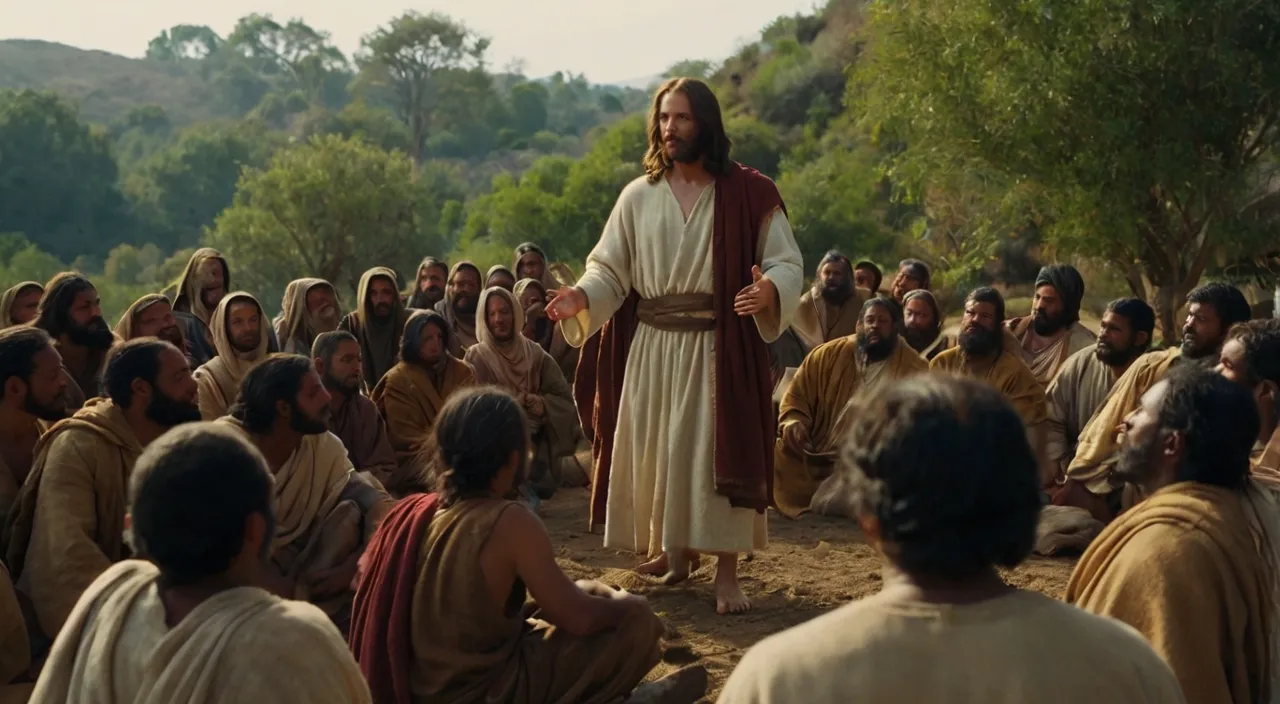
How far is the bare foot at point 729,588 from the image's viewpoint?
6.36 metres

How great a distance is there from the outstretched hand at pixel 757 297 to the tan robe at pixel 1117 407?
6.13 ft

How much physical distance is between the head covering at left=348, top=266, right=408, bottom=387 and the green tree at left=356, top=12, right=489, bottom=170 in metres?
81.6

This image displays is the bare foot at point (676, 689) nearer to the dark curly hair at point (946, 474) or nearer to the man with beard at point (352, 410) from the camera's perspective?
the dark curly hair at point (946, 474)

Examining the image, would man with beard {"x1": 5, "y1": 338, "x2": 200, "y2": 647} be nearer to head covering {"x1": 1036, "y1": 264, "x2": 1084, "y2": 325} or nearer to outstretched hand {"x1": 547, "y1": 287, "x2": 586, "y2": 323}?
outstretched hand {"x1": 547, "y1": 287, "x2": 586, "y2": 323}

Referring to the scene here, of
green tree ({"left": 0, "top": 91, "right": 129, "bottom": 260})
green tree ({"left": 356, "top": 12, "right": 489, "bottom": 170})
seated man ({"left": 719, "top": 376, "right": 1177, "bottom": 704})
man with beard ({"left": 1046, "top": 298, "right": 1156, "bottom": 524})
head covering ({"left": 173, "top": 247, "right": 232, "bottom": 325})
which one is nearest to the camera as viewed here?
seated man ({"left": 719, "top": 376, "right": 1177, "bottom": 704})

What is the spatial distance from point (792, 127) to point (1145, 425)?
46.6 metres

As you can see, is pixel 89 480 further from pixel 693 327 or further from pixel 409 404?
pixel 409 404

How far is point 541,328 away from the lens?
1109 centimetres

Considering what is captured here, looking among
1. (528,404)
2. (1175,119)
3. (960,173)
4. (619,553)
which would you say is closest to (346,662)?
(619,553)

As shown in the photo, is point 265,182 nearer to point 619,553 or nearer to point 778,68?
point 778,68

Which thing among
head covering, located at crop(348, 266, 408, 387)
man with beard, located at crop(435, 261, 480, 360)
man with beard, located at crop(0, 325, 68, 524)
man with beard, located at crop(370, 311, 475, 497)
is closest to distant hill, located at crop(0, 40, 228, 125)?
man with beard, located at crop(435, 261, 480, 360)

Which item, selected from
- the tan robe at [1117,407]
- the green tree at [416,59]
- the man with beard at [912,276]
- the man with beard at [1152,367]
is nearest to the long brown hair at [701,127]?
the man with beard at [1152,367]

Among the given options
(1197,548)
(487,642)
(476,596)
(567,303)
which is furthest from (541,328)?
(1197,548)

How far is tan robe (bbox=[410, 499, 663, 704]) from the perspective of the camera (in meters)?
4.08
